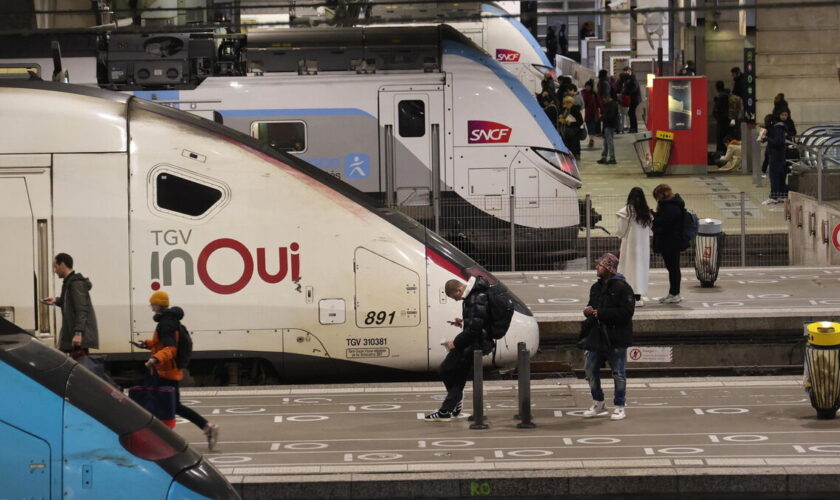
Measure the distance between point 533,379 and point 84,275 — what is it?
4777 millimetres

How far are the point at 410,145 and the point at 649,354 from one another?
18.9ft

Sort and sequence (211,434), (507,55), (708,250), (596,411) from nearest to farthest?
(211,434)
(596,411)
(708,250)
(507,55)

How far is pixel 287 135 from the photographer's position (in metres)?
21.5

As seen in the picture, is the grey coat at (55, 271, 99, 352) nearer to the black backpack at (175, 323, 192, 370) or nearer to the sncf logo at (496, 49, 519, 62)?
the black backpack at (175, 323, 192, 370)

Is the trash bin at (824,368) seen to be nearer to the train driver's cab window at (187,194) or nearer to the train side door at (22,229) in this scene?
the train driver's cab window at (187,194)

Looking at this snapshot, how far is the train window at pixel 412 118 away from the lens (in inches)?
845

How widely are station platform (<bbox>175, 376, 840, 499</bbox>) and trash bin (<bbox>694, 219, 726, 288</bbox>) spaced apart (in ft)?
16.3

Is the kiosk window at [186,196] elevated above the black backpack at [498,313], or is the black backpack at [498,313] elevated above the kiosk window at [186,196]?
the kiosk window at [186,196]

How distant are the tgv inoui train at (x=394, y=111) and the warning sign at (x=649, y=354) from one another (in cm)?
483

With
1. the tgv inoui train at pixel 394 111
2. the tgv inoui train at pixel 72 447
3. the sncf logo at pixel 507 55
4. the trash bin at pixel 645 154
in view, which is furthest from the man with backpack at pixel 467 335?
the sncf logo at pixel 507 55

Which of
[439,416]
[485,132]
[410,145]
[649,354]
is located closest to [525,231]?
[485,132]

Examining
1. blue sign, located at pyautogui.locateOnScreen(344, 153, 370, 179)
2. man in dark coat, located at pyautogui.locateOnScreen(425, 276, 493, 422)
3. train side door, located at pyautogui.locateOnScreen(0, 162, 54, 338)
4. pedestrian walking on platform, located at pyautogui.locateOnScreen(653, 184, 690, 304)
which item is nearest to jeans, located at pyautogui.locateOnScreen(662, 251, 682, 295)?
pedestrian walking on platform, located at pyautogui.locateOnScreen(653, 184, 690, 304)

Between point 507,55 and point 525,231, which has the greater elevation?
point 507,55

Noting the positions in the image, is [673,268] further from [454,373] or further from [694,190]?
[694,190]
